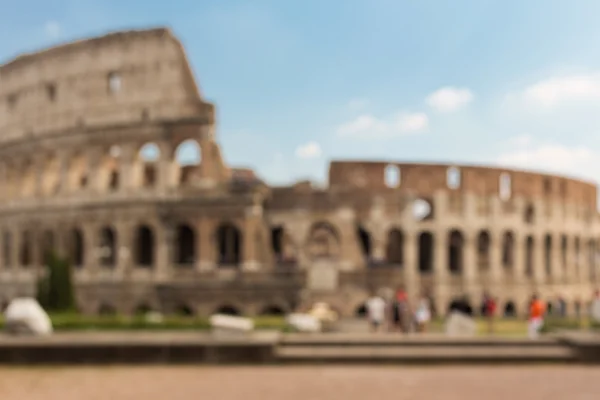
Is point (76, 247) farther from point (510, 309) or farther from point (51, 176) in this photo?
point (510, 309)

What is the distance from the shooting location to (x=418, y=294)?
1086 inches

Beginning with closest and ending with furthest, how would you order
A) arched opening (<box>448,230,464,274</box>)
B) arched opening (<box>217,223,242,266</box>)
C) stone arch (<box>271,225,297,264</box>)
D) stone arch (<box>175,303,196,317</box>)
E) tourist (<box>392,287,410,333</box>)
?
tourist (<box>392,287,410,333</box>), stone arch (<box>175,303,196,317</box>), stone arch (<box>271,225,297,264</box>), arched opening (<box>448,230,464,274</box>), arched opening (<box>217,223,242,266</box>)

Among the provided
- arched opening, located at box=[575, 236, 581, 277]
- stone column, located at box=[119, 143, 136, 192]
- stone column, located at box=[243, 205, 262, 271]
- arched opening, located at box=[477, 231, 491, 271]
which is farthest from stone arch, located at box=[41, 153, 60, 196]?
arched opening, located at box=[575, 236, 581, 277]

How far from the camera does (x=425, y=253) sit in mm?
31578

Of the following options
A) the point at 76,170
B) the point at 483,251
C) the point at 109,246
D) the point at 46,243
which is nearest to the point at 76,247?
the point at 46,243

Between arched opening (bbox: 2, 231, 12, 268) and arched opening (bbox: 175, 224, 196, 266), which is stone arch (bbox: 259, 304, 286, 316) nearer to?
arched opening (bbox: 175, 224, 196, 266)

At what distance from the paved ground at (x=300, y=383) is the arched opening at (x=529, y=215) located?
21928 mm

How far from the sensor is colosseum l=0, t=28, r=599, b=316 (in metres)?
26.4

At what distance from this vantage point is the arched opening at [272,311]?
2516 cm

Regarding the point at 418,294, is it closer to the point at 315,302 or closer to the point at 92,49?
the point at 315,302

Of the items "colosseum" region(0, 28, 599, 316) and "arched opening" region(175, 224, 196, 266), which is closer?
"colosseum" region(0, 28, 599, 316)

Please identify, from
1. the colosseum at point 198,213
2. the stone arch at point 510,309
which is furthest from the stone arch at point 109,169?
the stone arch at point 510,309

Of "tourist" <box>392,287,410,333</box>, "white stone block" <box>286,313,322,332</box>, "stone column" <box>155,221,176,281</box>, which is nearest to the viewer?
"white stone block" <box>286,313,322,332</box>

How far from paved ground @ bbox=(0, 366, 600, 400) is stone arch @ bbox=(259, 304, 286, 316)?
15.4m
